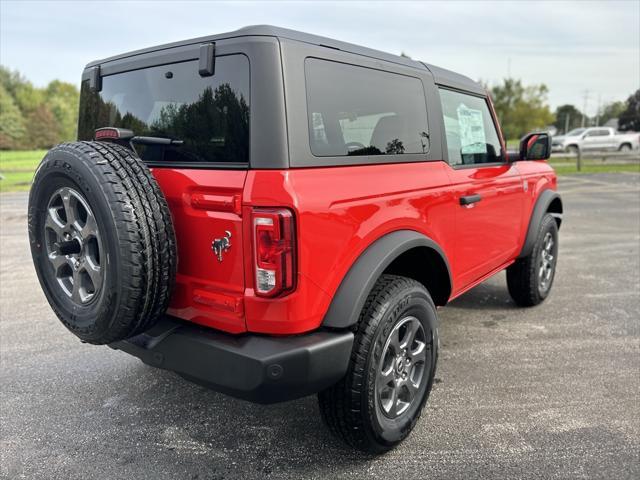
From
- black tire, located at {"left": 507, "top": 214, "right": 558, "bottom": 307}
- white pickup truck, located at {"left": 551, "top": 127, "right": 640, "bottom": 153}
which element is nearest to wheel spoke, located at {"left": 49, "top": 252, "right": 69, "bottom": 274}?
black tire, located at {"left": 507, "top": 214, "right": 558, "bottom": 307}

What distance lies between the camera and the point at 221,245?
6.71 feet

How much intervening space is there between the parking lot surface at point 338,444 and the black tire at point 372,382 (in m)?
0.15

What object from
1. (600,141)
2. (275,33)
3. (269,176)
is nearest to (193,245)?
(269,176)

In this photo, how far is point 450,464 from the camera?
7.82ft

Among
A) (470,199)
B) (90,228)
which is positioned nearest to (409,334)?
(470,199)

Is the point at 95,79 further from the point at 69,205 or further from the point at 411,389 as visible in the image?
the point at 411,389

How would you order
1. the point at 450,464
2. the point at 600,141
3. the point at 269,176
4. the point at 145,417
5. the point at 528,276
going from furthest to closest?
the point at 600,141
the point at 528,276
the point at 145,417
the point at 450,464
the point at 269,176

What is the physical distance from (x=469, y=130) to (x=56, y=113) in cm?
7869

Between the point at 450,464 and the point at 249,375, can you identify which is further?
the point at 450,464

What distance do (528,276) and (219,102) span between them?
3350mm

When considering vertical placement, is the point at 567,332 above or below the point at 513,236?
below

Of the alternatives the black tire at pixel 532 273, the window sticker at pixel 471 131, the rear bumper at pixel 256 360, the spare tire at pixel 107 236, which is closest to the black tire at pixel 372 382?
the rear bumper at pixel 256 360

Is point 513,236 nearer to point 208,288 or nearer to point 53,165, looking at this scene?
point 208,288

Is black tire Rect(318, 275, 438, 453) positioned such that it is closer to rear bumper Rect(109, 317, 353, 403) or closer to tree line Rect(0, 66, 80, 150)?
rear bumper Rect(109, 317, 353, 403)
